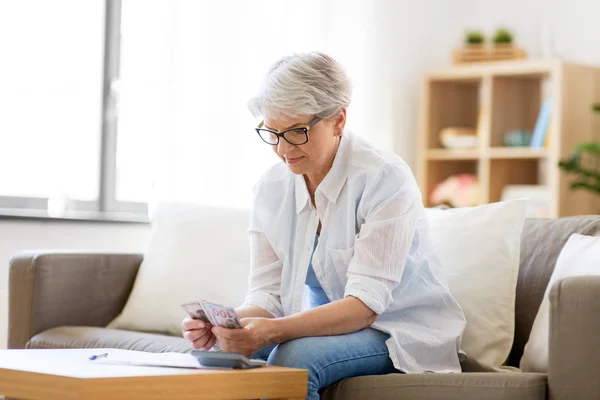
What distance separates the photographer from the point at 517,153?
4.50m

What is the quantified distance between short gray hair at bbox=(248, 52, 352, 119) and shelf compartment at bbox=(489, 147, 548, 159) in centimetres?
262

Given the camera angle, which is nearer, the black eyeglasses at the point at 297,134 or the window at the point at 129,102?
the black eyeglasses at the point at 297,134

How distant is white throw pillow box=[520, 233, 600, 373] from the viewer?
205 cm

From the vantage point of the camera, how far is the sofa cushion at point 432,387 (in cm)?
183

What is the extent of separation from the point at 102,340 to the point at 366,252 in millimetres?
900

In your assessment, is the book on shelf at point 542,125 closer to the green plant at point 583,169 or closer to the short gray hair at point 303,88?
the green plant at point 583,169

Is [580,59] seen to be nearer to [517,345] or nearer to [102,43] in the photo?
[102,43]

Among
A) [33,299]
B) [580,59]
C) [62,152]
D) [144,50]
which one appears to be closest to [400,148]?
[580,59]

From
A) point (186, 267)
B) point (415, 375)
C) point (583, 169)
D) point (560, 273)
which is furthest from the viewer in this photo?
point (583, 169)

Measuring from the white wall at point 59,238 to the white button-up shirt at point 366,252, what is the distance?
4.66 ft

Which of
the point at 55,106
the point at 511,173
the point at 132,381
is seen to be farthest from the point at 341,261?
the point at 511,173

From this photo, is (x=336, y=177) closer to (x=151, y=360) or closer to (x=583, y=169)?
(x=151, y=360)

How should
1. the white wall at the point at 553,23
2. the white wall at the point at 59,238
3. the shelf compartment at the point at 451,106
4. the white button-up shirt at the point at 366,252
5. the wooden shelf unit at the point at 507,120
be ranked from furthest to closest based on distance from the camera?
the shelf compartment at the point at 451,106 < the white wall at the point at 553,23 < the wooden shelf unit at the point at 507,120 < the white wall at the point at 59,238 < the white button-up shirt at the point at 366,252

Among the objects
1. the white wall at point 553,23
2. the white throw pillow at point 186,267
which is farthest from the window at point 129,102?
the white wall at point 553,23
